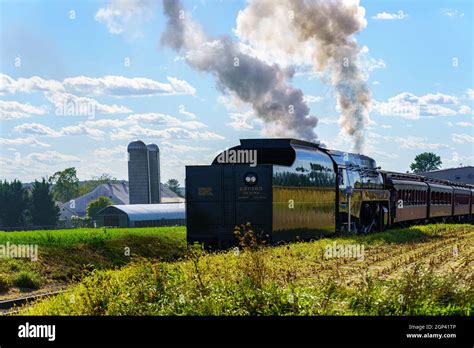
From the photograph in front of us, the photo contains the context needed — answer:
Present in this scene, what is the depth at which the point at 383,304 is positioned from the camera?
32.2 feet

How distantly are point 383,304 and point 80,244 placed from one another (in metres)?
18.9

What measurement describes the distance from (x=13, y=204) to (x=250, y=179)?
60267 mm

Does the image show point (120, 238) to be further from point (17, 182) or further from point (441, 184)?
point (17, 182)

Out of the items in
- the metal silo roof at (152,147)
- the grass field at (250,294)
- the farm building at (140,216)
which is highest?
the metal silo roof at (152,147)

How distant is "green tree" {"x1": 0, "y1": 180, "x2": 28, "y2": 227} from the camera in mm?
74312

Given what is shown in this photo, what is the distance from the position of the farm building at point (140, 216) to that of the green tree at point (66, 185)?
60.7m

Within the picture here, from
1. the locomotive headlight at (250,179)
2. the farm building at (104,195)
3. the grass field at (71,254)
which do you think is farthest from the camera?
the farm building at (104,195)

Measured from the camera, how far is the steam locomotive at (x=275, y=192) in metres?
20.6

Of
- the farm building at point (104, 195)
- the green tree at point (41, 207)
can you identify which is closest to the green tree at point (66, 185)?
the farm building at point (104, 195)

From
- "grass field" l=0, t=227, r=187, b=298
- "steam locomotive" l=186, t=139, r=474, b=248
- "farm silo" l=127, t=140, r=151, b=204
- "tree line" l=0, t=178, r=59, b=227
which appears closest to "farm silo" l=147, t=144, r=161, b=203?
"farm silo" l=127, t=140, r=151, b=204

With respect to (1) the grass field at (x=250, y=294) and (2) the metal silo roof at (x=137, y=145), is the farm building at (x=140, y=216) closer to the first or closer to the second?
(2) the metal silo roof at (x=137, y=145)

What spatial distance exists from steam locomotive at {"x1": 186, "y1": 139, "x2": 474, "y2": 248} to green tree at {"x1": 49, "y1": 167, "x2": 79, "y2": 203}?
108m

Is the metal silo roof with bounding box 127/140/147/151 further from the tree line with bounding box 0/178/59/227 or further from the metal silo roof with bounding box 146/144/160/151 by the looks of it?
the tree line with bounding box 0/178/59/227

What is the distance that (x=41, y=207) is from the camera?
79.8 m
